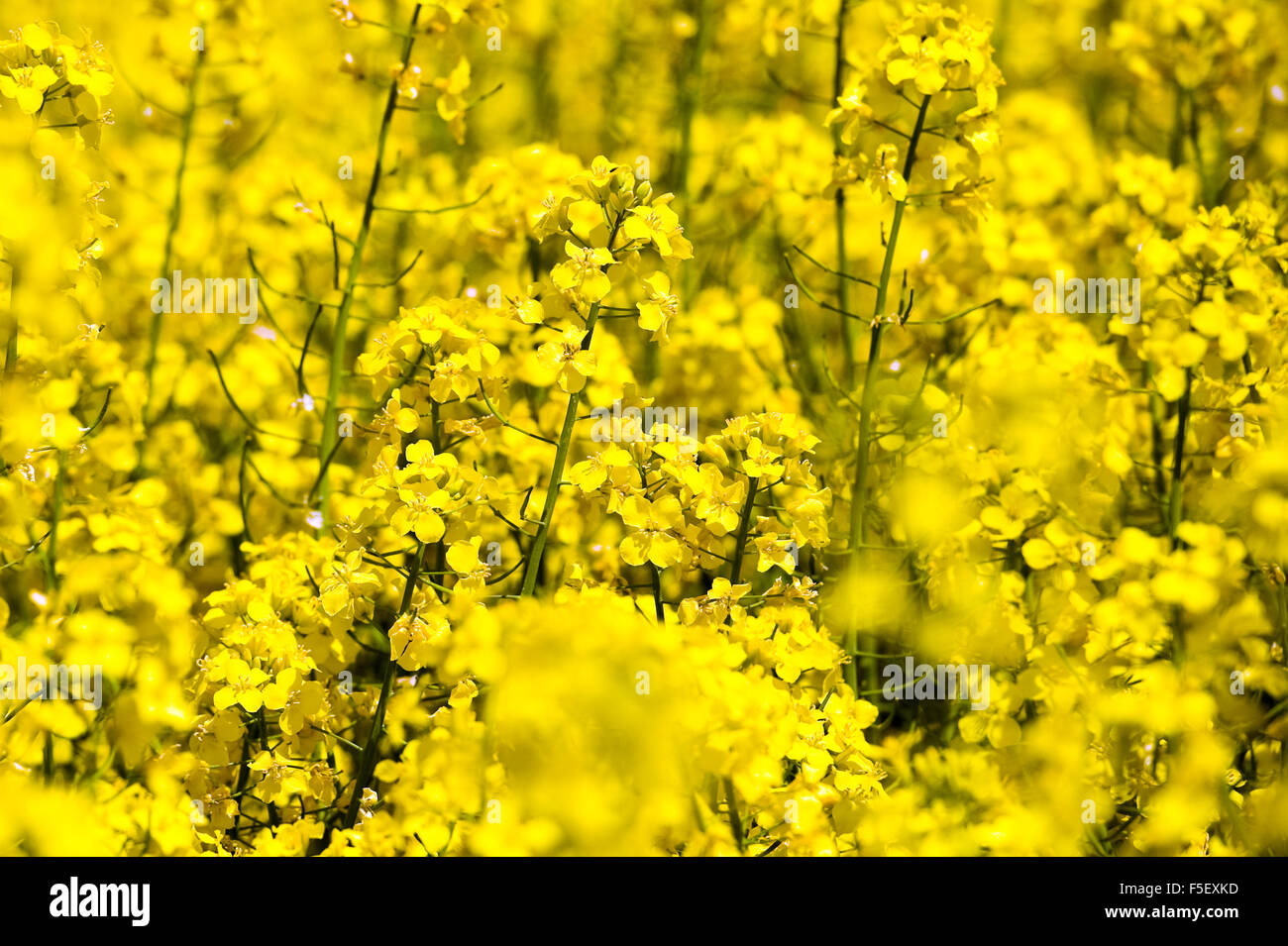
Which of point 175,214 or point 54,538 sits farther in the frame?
point 175,214

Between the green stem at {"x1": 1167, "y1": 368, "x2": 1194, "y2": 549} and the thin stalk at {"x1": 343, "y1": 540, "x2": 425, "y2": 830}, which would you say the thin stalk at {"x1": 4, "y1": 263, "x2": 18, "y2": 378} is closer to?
the thin stalk at {"x1": 343, "y1": 540, "x2": 425, "y2": 830}

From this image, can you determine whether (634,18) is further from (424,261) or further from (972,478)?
(972,478)

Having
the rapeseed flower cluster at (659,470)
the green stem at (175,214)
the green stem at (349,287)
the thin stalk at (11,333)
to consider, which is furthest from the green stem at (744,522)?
the green stem at (175,214)

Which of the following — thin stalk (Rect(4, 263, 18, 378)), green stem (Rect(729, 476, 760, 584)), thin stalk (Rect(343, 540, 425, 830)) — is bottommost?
thin stalk (Rect(343, 540, 425, 830))

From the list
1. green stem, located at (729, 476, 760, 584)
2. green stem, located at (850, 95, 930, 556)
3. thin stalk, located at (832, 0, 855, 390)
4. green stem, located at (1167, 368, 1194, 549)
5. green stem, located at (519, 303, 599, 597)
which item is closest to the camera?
green stem, located at (519, 303, 599, 597)

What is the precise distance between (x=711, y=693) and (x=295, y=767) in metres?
0.55

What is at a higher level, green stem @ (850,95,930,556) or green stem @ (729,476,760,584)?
green stem @ (850,95,930,556)

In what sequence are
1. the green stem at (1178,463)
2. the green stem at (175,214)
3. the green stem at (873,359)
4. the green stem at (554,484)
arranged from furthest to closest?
the green stem at (175,214), the green stem at (1178,463), the green stem at (873,359), the green stem at (554,484)

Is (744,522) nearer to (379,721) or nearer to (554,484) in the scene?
(554,484)

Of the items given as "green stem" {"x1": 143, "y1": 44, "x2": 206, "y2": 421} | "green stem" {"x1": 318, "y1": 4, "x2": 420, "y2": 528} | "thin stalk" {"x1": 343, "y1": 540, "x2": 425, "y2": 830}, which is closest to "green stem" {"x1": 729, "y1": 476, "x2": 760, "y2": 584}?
"thin stalk" {"x1": 343, "y1": 540, "x2": 425, "y2": 830}

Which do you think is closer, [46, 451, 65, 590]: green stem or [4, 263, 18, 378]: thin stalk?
[4, 263, 18, 378]: thin stalk

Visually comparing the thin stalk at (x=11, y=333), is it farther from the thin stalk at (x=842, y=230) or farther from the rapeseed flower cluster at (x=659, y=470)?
the thin stalk at (x=842, y=230)

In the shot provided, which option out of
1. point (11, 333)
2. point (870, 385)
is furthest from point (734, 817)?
point (11, 333)
